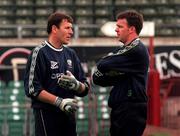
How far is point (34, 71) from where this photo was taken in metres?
5.05

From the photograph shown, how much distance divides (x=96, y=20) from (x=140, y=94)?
13350 mm

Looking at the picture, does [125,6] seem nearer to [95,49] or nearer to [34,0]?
[34,0]

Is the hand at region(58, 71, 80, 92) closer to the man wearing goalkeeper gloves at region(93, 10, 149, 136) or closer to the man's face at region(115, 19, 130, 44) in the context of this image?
the man wearing goalkeeper gloves at region(93, 10, 149, 136)

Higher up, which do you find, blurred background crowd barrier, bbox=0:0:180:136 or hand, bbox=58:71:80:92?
hand, bbox=58:71:80:92

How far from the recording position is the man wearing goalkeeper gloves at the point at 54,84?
5.02 m

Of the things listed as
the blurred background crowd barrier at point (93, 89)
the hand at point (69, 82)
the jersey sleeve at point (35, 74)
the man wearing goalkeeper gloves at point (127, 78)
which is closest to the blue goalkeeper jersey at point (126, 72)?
the man wearing goalkeeper gloves at point (127, 78)

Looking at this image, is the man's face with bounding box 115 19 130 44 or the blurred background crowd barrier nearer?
the man's face with bounding box 115 19 130 44

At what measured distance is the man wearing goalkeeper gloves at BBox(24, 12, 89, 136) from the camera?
502cm

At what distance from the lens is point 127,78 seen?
5047 mm

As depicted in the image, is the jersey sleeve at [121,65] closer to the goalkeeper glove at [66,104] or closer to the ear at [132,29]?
the ear at [132,29]

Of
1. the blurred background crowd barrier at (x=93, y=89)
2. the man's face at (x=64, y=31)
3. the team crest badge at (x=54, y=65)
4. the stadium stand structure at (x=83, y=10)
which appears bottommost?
the blurred background crowd barrier at (x=93, y=89)

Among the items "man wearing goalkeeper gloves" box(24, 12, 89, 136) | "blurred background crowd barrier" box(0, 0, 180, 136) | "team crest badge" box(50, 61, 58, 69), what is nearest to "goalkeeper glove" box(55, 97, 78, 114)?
"man wearing goalkeeper gloves" box(24, 12, 89, 136)

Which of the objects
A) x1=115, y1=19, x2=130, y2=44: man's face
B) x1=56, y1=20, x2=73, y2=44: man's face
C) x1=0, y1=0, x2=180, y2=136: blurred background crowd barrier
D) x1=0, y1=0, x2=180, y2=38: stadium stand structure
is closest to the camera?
x1=115, y1=19, x2=130, y2=44: man's face

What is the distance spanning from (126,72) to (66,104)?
1.98 ft
